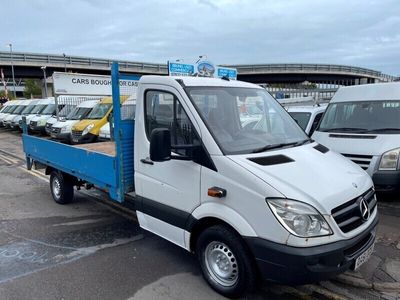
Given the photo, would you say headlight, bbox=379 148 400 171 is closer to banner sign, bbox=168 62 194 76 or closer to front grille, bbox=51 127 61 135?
banner sign, bbox=168 62 194 76

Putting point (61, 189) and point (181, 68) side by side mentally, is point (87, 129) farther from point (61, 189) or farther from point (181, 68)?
point (181, 68)

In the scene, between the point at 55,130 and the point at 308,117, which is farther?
the point at 55,130

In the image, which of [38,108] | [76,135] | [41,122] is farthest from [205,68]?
[38,108]

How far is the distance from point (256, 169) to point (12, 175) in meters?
8.94

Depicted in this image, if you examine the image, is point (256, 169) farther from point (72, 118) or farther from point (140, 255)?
point (72, 118)

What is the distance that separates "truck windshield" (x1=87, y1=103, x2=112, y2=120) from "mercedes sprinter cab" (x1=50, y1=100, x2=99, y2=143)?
71cm

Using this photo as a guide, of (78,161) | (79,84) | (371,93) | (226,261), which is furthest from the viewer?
(79,84)

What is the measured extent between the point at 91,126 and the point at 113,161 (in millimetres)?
9665

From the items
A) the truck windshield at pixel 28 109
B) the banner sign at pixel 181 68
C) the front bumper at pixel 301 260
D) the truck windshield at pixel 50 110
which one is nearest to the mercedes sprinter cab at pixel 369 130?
the banner sign at pixel 181 68

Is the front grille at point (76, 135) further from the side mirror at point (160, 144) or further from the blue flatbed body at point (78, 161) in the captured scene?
the side mirror at point (160, 144)

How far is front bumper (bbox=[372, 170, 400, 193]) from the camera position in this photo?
6082mm

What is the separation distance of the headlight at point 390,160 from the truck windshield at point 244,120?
8.38 ft

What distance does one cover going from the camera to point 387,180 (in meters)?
6.08

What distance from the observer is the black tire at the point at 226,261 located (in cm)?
335
